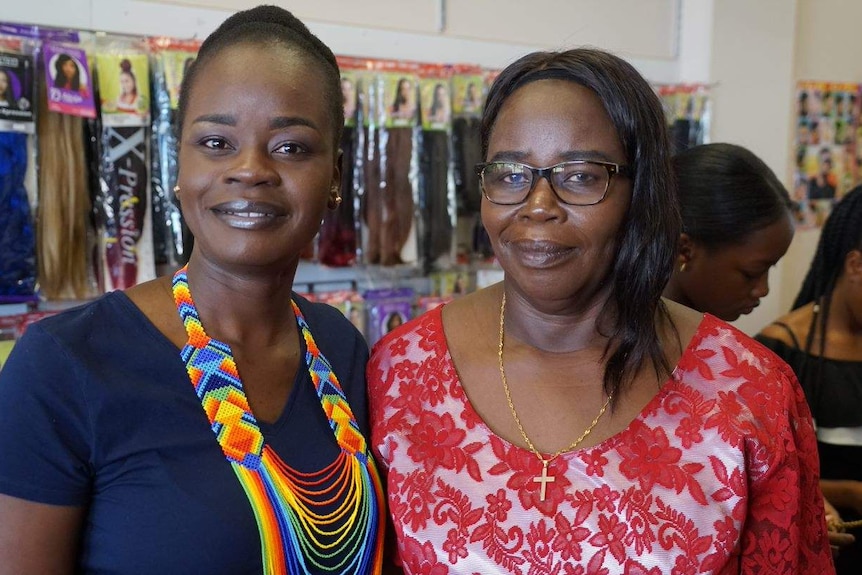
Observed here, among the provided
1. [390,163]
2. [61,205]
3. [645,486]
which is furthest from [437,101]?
[645,486]

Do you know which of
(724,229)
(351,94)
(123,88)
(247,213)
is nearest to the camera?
(247,213)

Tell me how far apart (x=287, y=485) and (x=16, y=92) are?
1.61 m

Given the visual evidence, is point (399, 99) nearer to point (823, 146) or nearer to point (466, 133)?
point (466, 133)

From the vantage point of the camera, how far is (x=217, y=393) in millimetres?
1291

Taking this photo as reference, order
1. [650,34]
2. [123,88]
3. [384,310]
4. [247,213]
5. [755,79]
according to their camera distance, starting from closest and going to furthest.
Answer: [247,213] → [123,88] → [384,310] → [650,34] → [755,79]

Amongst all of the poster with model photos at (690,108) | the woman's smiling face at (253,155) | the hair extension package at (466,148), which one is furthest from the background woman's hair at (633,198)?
the poster with model photos at (690,108)

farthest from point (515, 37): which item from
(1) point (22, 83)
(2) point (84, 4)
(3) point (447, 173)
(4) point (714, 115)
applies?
(1) point (22, 83)

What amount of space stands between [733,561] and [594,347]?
45 centimetres

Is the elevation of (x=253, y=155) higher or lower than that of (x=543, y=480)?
higher

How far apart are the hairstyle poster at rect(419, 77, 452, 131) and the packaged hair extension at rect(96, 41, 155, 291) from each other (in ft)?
3.29

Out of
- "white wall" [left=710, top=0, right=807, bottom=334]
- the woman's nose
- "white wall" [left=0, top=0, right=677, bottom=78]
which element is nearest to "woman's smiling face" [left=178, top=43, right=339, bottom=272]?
the woman's nose

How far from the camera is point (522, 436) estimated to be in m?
1.50

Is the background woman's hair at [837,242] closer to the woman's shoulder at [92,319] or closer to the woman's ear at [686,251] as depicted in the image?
the woman's ear at [686,251]

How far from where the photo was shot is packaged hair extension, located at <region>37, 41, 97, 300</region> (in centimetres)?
235
